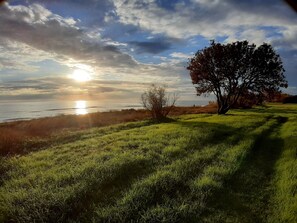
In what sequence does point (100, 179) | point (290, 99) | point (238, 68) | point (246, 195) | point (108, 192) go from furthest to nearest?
point (290, 99) < point (238, 68) < point (100, 179) < point (246, 195) < point (108, 192)

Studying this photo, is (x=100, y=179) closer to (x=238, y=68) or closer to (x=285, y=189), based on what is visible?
(x=285, y=189)

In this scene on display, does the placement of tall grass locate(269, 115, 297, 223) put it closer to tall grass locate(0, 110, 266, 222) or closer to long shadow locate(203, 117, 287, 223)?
long shadow locate(203, 117, 287, 223)

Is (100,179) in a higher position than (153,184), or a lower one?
higher

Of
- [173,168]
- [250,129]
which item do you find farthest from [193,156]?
[250,129]

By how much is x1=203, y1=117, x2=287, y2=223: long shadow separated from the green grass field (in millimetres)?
28

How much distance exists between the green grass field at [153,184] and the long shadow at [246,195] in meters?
0.03

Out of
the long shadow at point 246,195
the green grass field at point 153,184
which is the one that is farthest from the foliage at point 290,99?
the long shadow at point 246,195

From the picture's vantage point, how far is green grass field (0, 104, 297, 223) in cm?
860

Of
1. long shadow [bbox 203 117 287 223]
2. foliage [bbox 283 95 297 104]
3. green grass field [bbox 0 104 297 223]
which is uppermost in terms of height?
foliage [bbox 283 95 297 104]

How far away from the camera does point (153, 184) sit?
10.5 metres

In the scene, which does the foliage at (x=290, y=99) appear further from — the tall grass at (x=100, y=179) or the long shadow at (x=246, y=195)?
the long shadow at (x=246, y=195)

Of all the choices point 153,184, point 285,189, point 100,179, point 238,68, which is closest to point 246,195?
point 285,189

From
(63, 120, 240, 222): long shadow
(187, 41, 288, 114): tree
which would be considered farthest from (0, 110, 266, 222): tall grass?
(187, 41, 288, 114): tree

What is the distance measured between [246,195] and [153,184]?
3.23 meters
